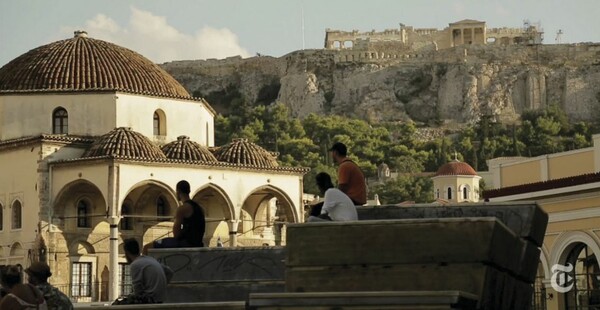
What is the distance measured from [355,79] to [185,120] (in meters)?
103

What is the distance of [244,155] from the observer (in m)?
53.3

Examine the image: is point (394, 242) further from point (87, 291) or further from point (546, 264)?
point (87, 291)

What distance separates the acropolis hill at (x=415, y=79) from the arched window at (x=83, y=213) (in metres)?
102

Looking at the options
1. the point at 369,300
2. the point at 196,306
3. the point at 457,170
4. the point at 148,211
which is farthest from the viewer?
the point at 457,170

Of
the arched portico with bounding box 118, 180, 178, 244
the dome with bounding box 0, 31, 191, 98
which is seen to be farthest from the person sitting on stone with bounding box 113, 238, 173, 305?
the dome with bounding box 0, 31, 191, 98

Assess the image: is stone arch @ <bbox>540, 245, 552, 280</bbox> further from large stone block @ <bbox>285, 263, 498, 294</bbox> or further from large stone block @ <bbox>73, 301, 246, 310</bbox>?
large stone block @ <bbox>285, 263, 498, 294</bbox>

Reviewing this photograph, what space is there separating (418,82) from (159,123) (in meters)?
105

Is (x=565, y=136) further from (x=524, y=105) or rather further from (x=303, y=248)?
(x=303, y=248)

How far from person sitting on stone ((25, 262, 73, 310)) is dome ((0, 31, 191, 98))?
1472 inches

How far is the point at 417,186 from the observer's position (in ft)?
396

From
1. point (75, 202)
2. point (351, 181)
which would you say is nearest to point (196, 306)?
point (351, 181)

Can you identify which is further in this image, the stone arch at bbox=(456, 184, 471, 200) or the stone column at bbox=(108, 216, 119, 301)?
the stone arch at bbox=(456, 184, 471, 200)

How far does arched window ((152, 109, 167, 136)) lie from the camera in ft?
176

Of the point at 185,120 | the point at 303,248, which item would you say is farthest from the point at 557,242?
the point at 303,248
